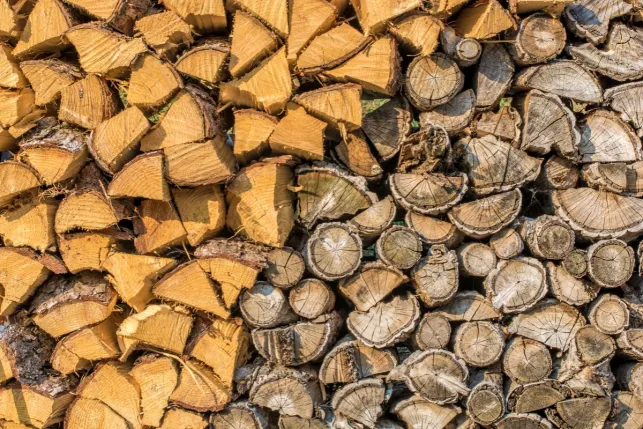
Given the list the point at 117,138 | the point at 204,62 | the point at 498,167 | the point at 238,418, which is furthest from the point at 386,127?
→ the point at 238,418

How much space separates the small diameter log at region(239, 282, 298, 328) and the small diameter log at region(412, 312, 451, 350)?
27.1 inches

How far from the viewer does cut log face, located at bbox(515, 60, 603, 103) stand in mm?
2584

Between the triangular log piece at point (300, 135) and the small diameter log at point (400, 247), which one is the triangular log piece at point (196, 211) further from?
the small diameter log at point (400, 247)

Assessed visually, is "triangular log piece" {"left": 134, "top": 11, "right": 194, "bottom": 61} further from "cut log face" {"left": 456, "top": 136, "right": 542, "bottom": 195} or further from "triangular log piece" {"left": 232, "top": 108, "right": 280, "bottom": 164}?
"cut log face" {"left": 456, "top": 136, "right": 542, "bottom": 195}

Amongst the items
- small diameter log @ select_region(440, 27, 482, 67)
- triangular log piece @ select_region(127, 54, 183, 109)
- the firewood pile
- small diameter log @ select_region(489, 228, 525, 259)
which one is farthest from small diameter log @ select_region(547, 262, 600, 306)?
triangular log piece @ select_region(127, 54, 183, 109)

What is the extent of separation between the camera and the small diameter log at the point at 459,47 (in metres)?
2.48

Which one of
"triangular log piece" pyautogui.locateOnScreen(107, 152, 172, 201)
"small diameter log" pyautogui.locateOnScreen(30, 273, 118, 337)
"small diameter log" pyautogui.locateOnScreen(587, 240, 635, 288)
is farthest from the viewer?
"small diameter log" pyautogui.locateOnScreen(30, 273, 118, 337)

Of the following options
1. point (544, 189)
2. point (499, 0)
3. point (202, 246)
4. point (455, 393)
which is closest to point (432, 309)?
point (455, 393)

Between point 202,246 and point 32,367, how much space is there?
113cm

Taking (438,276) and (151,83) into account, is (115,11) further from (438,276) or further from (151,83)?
(438,276)

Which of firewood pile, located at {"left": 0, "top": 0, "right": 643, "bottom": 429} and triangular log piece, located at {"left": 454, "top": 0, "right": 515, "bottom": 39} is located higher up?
triangular log piece, located at {"left": 454, "top": 0, "right": 515, "bottom": 39}

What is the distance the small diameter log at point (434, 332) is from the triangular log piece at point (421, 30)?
127cm

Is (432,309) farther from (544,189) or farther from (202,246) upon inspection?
(202,246)

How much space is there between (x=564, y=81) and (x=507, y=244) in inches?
33.5
